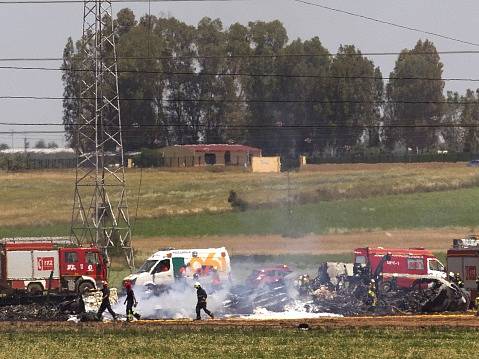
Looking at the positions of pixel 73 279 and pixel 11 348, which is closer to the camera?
pixel 11 348

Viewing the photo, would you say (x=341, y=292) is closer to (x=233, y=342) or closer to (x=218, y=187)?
(x=233, y=342)

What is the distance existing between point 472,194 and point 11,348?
205 feet

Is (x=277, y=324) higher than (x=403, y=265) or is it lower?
lower

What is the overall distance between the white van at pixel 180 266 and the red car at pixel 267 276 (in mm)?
2323

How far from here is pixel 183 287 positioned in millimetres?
52156

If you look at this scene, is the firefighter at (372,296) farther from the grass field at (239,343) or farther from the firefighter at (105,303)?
the firefighter at (105,303)

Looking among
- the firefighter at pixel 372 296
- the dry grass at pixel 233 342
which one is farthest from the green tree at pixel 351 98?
the dry grass at pixel 233 342

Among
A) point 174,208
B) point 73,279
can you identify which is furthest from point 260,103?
point 73,279

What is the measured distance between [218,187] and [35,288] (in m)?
39.7

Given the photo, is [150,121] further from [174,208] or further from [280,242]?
[280,242]

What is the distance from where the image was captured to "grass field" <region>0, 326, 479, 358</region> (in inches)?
1309

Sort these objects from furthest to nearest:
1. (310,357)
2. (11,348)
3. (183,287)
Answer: (183,287) → (11,348) → (310,357)

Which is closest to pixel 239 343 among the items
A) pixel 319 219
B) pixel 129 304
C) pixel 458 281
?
pixel 129 304

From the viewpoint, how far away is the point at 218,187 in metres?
93.1
